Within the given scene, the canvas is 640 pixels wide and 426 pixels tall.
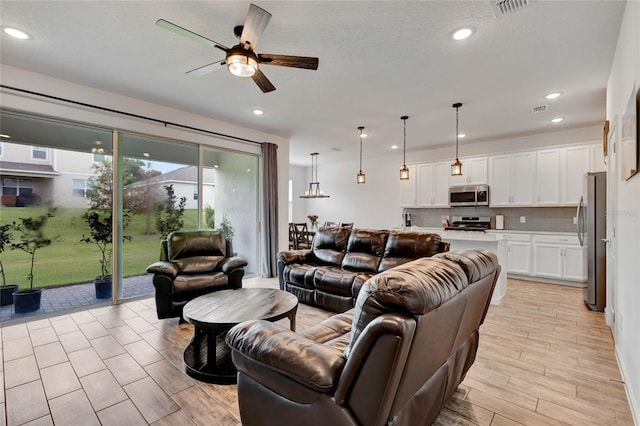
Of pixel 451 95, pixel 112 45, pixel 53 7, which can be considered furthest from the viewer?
pixel 451 95

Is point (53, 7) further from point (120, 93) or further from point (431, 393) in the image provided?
point (431, 393)

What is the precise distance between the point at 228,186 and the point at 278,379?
4.53 m

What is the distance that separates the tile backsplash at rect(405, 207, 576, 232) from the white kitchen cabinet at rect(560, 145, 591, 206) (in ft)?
1.05

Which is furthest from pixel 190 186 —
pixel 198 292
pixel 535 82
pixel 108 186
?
pixel 535 82

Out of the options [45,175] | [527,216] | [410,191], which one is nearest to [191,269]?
[45,175]

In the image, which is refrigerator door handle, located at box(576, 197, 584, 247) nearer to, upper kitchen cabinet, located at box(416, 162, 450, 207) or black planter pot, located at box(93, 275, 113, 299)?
upper kitchen cabinet, located at box(416, 162, 450, 207)

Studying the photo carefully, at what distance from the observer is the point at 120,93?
12.7 ft

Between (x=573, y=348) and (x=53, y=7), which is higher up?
(x=53, y=7)

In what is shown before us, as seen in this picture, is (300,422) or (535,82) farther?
(535,82)

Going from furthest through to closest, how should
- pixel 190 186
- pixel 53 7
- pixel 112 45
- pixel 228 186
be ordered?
1. pixel 228 186
2. pixel 190 186
3. pixel 112 45
4. pixel 53 7

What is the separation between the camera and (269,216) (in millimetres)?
5582

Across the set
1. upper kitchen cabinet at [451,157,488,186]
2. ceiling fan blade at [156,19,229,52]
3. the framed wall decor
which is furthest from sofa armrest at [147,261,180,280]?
upper kitchen cabinet at [451,157,488,186]

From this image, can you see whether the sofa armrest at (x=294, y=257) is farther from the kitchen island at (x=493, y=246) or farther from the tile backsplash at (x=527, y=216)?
the tile backsplash at (x=527, y=216)

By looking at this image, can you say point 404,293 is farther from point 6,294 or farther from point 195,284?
point 6,294
